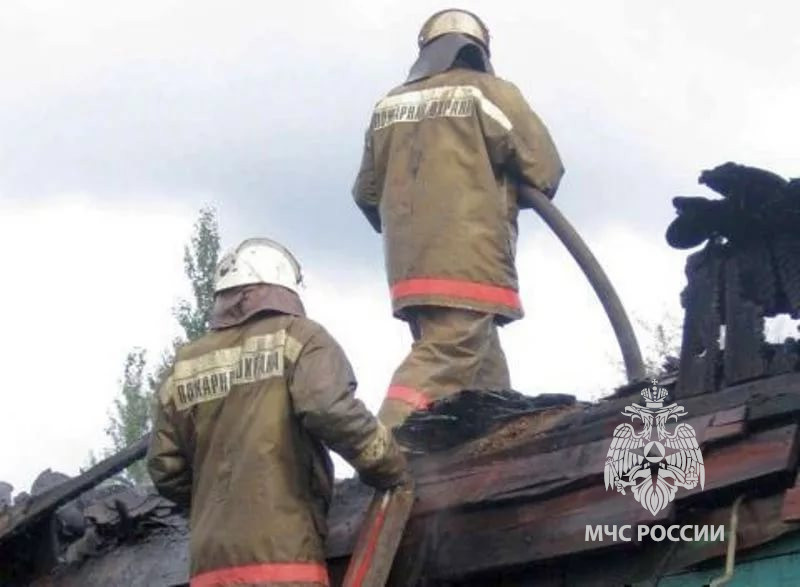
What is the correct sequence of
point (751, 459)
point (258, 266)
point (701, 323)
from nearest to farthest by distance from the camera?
1. point (751, 459)
2. point (701, 323)
3. point (258, 266)

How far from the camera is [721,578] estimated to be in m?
4.58

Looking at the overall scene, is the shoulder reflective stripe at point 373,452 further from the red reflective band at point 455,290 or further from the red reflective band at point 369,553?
the red reflective band at point 455,290

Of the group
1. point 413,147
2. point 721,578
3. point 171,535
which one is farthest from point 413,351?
point 721,578

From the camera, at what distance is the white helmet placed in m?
5.48

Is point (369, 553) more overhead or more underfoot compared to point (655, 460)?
more underfoot

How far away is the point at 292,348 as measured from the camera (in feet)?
17.1

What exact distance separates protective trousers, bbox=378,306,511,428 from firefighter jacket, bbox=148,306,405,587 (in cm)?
111

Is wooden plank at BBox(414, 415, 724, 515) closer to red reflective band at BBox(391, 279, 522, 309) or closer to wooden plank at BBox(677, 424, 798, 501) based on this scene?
wooden plank at BBox(677, 424, 798, 501)

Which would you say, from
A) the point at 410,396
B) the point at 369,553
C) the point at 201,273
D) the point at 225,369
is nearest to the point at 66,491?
the point at 410,396

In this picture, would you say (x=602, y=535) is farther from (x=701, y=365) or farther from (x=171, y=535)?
(x=171, y=535)

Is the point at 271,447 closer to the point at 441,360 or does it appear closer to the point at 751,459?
the point at 441,360

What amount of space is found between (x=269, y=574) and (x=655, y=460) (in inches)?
52.2

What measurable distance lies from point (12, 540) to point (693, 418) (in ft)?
11.5

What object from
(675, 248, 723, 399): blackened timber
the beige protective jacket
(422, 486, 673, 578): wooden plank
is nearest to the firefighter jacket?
(422, 486, 673, 578): wooden plank
